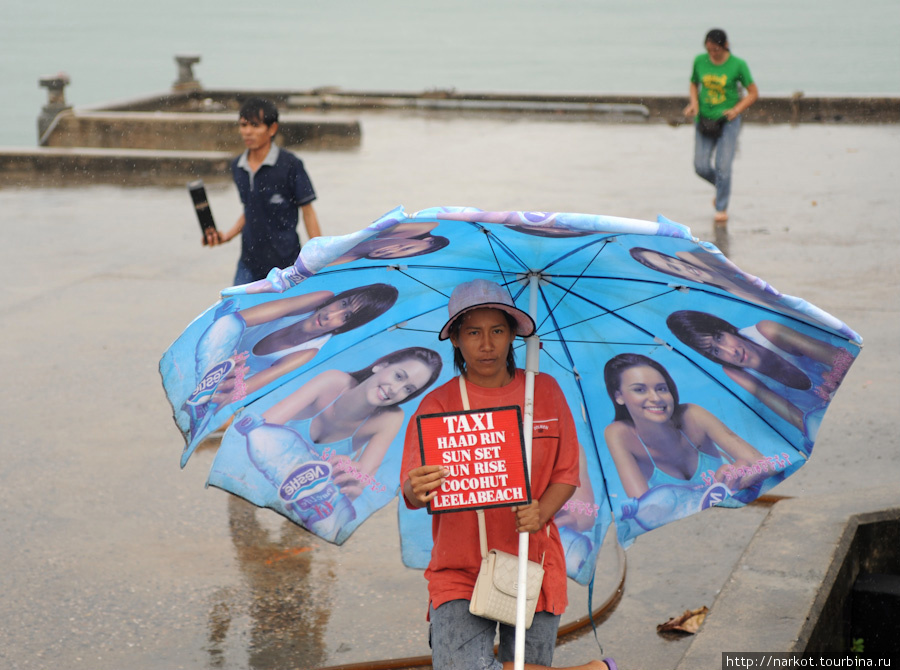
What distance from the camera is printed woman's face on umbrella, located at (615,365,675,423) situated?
3434 millimetres

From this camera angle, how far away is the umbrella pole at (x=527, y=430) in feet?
9.20

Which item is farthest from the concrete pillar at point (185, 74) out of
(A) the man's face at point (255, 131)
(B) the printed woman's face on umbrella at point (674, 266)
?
(B) the printed woman's face on umbrella at point (674, 266)

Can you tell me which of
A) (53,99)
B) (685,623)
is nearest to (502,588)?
(685,623)

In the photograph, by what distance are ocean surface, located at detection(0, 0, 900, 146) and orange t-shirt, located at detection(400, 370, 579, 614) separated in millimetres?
20497

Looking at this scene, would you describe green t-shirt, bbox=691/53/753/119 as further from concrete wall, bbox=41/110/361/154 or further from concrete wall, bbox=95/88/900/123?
concrete wall, bbox=41/110/361/154

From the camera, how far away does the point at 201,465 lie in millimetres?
6117

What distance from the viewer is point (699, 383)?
3.38 meters

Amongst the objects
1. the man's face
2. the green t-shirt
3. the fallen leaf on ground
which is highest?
the green t-shirt

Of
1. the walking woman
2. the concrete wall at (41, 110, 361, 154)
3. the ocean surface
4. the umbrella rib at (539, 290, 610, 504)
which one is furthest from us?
the ocean surface

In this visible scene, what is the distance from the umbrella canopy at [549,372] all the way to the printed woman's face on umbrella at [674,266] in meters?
0.01

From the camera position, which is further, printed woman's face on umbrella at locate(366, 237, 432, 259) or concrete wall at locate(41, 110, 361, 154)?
concrete wall at locate(41, 110, 361, 154)

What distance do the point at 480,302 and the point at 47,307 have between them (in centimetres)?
736

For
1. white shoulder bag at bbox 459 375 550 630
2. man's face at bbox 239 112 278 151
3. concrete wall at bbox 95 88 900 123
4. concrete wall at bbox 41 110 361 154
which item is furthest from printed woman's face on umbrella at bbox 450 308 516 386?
concrete wall at bbox 95 88 900 123

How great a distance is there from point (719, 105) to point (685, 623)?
8688mm
